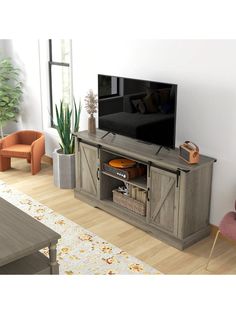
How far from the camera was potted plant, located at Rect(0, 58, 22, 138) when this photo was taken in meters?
6.16

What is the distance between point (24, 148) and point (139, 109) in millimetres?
2363

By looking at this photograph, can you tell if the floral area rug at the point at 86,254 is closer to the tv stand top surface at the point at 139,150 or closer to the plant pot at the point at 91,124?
the tv stand top surface at the point at 139,150

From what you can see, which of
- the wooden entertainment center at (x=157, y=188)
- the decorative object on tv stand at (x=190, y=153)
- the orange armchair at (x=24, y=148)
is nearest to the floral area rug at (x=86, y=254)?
the wooden entertainment center at (x=157, y=188)

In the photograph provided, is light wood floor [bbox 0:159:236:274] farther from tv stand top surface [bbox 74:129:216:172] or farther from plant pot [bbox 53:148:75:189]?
tv stand top surface [bbox 74:129:216:172]

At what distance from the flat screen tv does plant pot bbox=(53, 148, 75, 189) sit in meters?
0.76

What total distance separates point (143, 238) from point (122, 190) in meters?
0.68

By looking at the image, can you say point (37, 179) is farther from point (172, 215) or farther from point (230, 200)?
point (230, 200)

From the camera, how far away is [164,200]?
3.91 meters

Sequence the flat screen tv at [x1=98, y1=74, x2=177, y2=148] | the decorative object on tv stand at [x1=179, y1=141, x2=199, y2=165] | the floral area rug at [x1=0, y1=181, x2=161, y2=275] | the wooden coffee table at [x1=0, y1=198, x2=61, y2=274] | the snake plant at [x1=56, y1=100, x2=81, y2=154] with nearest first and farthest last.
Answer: the wooden coffee table at [x1=0, y1=198, x2=61, y2=274]
the floral area rug at [x1=0, y1=181, x2=161, y2=275]
the decorative object on tv stand at [x1=179, y1=141, x2=199, y2=165]
the flat screen tv at [x1=98, y1=74, x2=177, y2=148]
the snake plant at [x1=56, y1=100, x2=81, y2=154]

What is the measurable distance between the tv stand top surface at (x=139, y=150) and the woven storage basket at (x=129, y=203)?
1.70ft

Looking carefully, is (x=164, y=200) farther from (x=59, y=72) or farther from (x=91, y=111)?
(x=59, y=72)

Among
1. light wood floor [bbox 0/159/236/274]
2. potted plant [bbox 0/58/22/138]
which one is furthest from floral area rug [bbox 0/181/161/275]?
potted plant [bbox 0/58/22/138]

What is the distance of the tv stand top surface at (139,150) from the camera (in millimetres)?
3752
